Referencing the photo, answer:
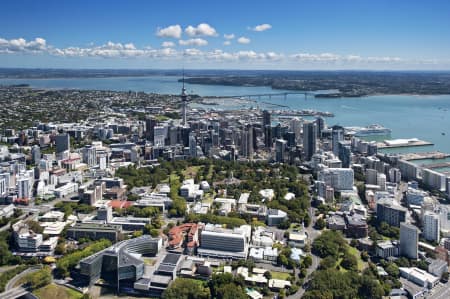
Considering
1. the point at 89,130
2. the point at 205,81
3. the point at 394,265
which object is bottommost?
the point at 394,265

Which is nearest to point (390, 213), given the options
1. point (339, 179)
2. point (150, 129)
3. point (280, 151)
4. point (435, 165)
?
point (339, 179)

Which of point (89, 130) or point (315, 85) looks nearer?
point (89, 130)

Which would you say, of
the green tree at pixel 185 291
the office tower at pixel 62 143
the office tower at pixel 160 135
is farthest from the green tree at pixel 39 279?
the office tower at pixel 160 135

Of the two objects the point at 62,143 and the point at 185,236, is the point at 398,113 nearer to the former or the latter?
the point at 62,143

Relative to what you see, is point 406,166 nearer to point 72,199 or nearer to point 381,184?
point 381,184

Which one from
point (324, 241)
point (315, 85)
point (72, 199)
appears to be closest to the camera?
point (324, 241)

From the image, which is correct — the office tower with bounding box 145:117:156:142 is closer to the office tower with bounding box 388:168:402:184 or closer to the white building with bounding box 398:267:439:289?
the office tower with bounding box 388:168:402:184

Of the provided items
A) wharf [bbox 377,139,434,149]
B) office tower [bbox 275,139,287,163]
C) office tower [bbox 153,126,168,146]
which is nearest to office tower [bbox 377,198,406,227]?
office tower [bbox 275,139,287,163]

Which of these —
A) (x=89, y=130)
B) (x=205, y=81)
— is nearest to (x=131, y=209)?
(x=89, y=130)
